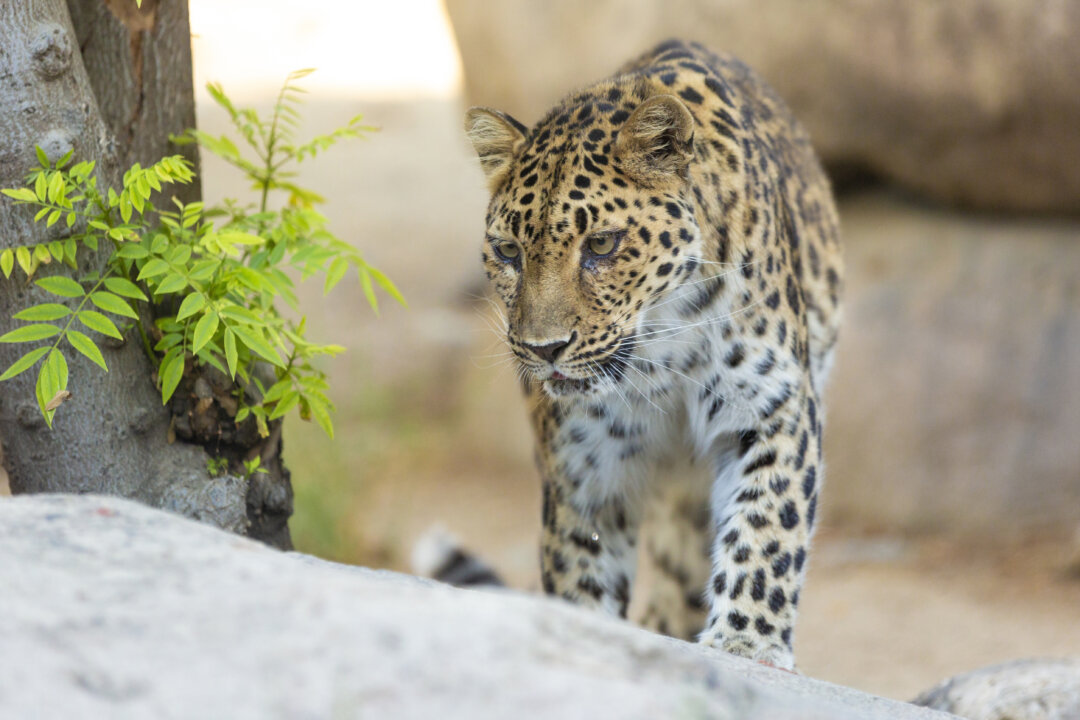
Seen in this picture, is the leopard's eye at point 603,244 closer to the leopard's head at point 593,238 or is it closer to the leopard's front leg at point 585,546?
the leopard's head at point 593,238

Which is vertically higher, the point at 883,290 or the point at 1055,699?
the point at 883,290

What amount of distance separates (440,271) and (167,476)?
9.96m

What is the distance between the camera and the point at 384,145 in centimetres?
1841

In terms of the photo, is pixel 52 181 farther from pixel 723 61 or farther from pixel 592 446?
pixel 723 61

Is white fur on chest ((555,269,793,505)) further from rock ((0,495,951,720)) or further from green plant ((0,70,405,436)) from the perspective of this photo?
rock ((0,495,951,720))

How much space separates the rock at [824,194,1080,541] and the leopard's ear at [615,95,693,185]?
5.85m

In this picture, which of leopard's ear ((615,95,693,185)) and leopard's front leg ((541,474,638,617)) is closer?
leopard's ear ((615,95,693,185))


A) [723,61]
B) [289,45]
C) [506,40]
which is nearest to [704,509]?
[723,61]

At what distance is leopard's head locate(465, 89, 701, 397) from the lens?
4.41 meters

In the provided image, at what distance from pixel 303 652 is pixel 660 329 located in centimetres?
266

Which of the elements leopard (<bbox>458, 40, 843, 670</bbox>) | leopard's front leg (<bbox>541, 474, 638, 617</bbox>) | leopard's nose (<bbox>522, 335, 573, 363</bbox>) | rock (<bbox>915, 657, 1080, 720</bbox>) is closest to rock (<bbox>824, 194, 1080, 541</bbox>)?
rock (<bbox>915, 657, 1080, 720</bbox>)

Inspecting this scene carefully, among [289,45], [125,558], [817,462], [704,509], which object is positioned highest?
[289,45]

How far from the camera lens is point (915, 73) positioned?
895 centimetres

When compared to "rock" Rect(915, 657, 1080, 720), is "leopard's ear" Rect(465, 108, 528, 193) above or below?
above
